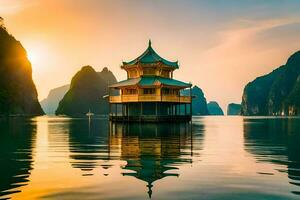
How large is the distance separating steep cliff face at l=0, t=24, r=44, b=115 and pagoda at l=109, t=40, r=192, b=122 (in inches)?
3047

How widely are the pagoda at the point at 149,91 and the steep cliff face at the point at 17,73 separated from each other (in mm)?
77383

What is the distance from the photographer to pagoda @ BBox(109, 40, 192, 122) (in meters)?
58.9

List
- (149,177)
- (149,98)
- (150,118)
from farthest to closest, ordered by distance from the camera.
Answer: (149,98), (150,118), (149,177)

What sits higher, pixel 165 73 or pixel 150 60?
pixel 150 60

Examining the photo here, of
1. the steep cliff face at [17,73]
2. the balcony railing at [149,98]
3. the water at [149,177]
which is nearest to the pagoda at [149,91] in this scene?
the balcony railing at [149,98]

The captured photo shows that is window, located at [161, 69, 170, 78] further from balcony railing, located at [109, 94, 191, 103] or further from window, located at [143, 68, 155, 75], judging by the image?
balcony railing, located at [109, 94, 191, 103]

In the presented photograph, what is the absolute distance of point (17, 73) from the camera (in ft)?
570

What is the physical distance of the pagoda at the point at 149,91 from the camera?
58906mm

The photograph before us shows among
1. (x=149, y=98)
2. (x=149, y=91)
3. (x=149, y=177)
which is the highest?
(x=149, y=91)

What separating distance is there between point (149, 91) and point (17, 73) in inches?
5017

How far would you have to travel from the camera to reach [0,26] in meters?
141

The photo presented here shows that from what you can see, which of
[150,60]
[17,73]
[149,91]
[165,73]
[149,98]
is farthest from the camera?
[17,73]

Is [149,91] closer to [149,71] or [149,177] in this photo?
[149,71]

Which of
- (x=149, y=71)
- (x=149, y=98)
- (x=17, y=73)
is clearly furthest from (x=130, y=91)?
(x=17, y=73)
